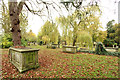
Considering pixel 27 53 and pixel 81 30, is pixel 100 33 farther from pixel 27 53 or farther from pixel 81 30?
pixel 27 53

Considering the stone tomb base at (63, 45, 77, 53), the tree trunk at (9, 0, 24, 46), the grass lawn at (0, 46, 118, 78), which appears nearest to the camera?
the grass lawn at (0, 46, 118, 78)

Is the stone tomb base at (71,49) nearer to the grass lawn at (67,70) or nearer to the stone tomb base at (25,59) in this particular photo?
the grass lawn at (67,70)

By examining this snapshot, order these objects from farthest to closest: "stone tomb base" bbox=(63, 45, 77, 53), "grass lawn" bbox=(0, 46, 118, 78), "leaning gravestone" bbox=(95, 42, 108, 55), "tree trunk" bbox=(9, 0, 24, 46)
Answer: "stone tomb base" bbox=(63, 45, 77, 53) < "leaning gravestone" bbox=(95, 42, 108, 55) < "tree trunk" bbox=(9, 0, 24, 46) < "grass lawn" bbox=(0, 46, 118, 78)

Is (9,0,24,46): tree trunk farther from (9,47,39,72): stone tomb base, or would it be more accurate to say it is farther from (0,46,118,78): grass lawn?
(9,47,39,72): stone tomb base

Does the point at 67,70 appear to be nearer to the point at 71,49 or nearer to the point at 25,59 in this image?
the point at 25,59

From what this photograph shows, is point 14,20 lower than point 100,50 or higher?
higher

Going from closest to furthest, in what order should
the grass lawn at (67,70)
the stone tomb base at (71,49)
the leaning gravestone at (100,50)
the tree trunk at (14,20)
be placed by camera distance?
1. the grass lawn at (67,70)
2. the tree trunk at (14,20)
3. the leaning gravestone at (100,50)
4. the stone tomb base at (71,49)

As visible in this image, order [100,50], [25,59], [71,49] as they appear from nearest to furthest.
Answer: [25,59], [100,50], [71,49]

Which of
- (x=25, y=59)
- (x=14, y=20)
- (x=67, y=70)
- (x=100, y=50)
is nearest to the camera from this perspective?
(x=25, y=59)

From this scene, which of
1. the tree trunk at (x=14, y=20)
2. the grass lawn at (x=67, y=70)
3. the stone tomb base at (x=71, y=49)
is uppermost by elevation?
the tree trunk at (x=14, y=20)

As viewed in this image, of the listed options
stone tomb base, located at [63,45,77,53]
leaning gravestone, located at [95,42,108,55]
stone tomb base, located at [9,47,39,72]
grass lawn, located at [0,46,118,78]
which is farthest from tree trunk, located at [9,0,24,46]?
leaning gravestone, located at [95,42,108,55]

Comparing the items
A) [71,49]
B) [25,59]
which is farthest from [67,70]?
[71,49]

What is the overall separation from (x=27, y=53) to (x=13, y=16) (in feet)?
10.8

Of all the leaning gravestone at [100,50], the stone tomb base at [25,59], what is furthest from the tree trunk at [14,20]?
the leaning gravestone at [100,50]
